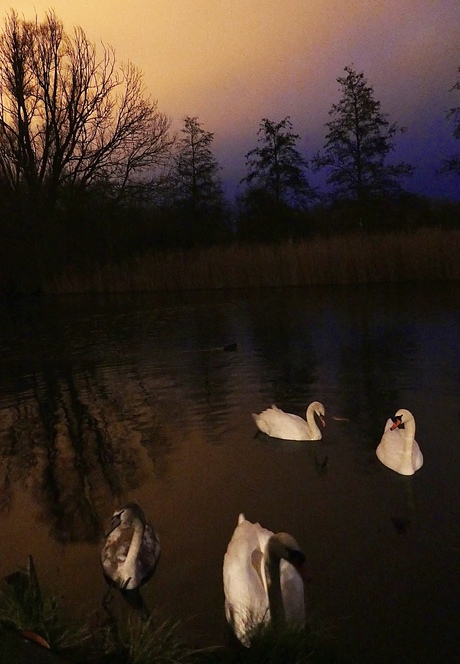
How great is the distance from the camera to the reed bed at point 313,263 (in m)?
20.8

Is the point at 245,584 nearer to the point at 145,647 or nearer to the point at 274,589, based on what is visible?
the point at 274,589

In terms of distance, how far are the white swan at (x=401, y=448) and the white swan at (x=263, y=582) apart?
7.51 ft

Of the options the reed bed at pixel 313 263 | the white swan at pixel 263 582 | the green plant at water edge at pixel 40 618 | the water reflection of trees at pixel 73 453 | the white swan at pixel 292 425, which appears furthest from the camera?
the reed bed at pixel 313 263

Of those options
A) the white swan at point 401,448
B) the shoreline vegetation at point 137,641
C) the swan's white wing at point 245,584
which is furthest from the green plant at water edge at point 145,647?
the white swan at point 401,448

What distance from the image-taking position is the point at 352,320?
14914 mm

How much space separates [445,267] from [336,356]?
11083 mm

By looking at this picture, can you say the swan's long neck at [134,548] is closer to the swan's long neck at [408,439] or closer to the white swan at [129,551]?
the white swan at [129,551]

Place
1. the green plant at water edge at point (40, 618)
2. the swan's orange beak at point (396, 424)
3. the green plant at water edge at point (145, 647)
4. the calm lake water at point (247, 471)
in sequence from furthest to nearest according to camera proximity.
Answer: the swan's orange beak at point (396, 424) → the calm lake water at point (247, 471) → the green plant at water edge at point (40, 618) → the green plant at water edge at point (145, 647)

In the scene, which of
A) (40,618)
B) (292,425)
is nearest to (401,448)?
→ (292,425)

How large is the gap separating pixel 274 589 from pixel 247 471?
8.95 feet

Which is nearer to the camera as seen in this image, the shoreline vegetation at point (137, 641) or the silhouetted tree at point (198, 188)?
the shoreline vegetation at point (137, 641)

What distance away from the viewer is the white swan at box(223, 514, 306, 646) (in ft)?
11.1

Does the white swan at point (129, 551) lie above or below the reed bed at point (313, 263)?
below

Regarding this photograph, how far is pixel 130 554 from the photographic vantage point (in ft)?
13.9
